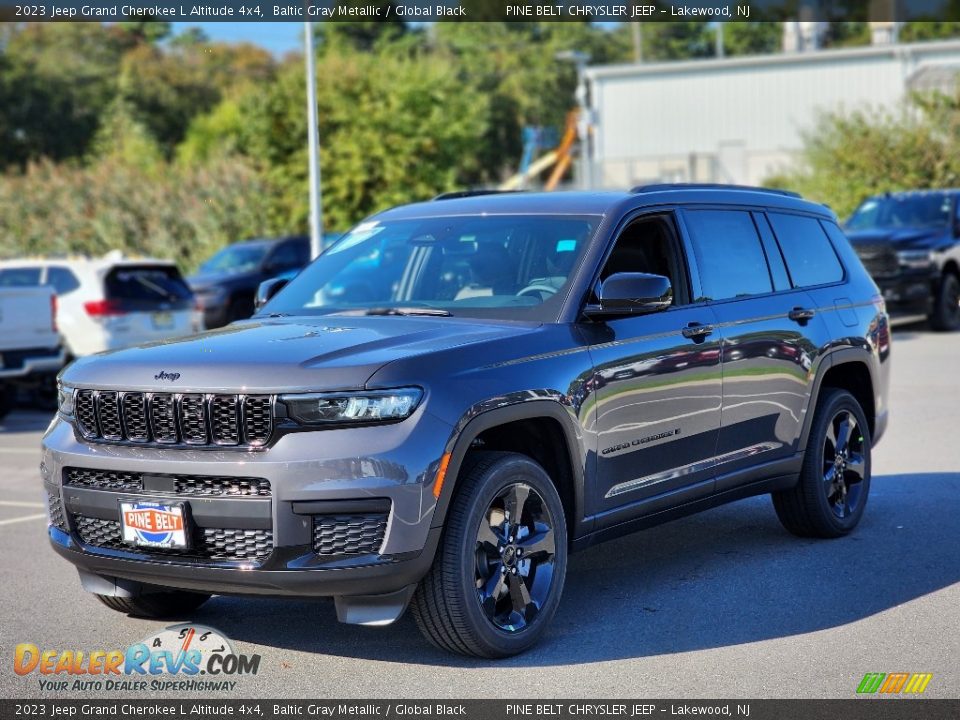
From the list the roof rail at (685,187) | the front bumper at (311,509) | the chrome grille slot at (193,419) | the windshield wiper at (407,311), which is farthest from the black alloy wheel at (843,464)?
the chrome grille slot at (193,419)

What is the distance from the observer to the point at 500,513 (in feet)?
17.6

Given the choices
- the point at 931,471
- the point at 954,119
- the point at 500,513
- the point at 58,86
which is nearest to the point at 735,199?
the point at 500,513

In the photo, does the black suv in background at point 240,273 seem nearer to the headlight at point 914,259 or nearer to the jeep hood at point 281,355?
the headlight at point 914,259

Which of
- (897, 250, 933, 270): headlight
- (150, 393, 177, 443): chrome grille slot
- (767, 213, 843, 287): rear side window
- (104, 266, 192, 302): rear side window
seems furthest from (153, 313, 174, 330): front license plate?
(150, 393, 177, 443): chrome grille slot

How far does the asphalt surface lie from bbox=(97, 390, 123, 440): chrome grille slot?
0.97m

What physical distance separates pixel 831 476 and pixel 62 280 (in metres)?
12.9

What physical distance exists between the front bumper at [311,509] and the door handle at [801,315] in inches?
114

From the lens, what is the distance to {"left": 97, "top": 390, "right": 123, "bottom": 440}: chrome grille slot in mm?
5305

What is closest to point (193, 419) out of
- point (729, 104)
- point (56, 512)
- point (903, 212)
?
point (56, 512)

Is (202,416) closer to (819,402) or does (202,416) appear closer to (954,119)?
(819,402)

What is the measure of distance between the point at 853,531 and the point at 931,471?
2139 millimetres

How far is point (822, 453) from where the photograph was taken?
24.5 ft

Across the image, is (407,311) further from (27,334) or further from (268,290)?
(27,334)

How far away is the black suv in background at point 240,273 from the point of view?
76.5 feet
